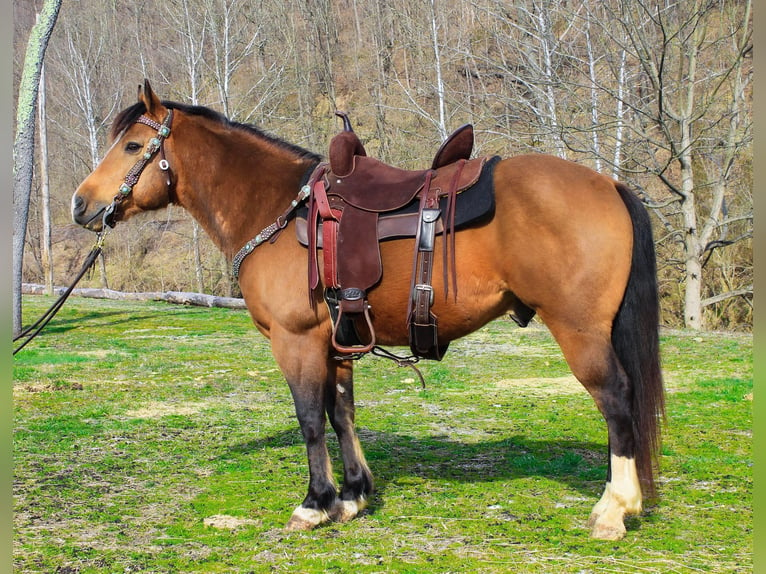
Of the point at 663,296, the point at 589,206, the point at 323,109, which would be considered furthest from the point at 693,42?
the point at 323,109

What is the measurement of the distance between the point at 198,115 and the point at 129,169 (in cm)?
53

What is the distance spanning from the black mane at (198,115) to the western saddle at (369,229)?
467mm

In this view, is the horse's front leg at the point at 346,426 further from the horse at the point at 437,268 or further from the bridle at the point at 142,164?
the bridle at the point at 142,164

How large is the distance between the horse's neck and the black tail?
6.39 ft

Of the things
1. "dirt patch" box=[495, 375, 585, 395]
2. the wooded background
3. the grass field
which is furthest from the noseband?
the wooded background

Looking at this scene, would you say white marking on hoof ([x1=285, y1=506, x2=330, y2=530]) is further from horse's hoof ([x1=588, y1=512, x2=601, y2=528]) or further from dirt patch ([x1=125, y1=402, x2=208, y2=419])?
dirt patch ([x1=125, y1=402, x2=208, y2=419])

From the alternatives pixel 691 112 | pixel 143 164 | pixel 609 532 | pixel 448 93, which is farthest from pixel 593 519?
pixel 448 93

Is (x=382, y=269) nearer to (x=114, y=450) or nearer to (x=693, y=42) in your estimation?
(x=114, y=450)

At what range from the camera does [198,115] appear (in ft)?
13.6

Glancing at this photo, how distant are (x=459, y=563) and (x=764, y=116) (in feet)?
8.32

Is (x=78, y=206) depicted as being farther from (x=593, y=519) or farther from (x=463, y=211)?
(x=593, y=519)

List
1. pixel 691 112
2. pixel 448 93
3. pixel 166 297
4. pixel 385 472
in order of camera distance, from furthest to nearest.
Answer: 1. pixel 166 297
2. pixel 448 93
3. pixel 691 112
4. pixel 385 472

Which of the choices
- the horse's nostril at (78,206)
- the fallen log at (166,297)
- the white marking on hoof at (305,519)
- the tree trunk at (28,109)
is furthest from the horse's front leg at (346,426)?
the fallen log at (166,297)

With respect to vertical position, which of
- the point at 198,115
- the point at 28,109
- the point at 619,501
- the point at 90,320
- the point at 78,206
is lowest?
the point at 619,501
